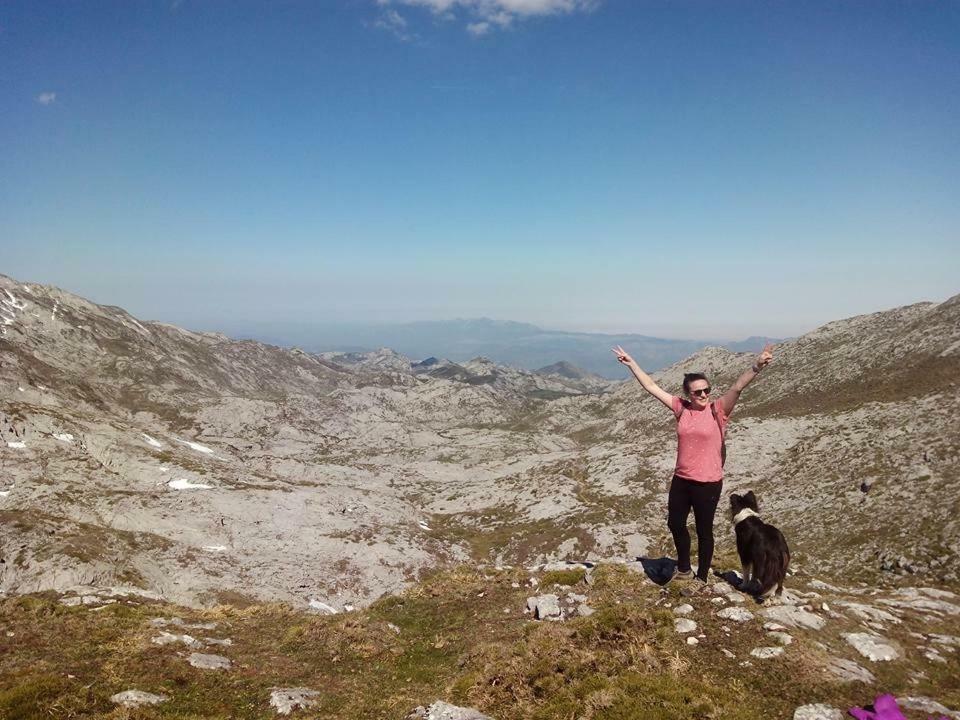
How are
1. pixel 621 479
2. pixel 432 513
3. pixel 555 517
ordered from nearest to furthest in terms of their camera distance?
pixel 555 517 < pixel 621 479 < pixel 432 513

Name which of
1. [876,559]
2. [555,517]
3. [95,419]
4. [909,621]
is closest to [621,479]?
[555,517]

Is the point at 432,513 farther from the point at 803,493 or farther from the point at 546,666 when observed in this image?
the point at 546,666

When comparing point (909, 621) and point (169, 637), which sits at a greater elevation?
point (909, 621)

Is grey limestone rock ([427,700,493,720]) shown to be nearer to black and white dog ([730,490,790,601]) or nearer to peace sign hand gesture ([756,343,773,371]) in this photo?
black and white dog ([730,490,790,601])

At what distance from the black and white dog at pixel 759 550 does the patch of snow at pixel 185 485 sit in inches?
2948

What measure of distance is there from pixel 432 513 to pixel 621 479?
38695 mm

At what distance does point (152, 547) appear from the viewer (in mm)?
51688

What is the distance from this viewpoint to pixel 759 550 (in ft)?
45.1

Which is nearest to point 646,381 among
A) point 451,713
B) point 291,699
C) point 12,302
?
point 451,713

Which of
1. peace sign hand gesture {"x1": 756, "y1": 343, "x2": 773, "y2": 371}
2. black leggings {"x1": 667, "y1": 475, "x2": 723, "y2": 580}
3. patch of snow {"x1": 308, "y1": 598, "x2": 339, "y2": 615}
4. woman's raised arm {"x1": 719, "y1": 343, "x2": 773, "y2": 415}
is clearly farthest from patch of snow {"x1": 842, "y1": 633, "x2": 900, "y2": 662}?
patch of snow {"x1": 308, "y1": 598, "x2": 339, "y2": 615}

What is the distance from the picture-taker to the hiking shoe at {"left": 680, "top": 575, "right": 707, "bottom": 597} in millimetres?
13672

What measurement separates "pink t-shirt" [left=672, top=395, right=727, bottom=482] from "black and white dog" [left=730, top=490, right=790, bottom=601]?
89.6 inches

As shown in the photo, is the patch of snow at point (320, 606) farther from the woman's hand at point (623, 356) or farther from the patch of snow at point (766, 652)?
the patch of snow at point (766, 652)

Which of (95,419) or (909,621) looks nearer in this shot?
(909,621)
